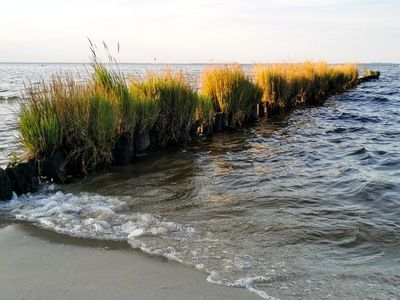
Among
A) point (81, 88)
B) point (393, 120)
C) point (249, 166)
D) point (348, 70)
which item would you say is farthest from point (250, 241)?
point (348, 70)

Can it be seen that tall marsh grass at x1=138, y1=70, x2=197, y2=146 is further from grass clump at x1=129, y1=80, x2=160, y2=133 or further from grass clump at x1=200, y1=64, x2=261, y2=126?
grass clump at x1=200, y1=64, x2=261, y2=126

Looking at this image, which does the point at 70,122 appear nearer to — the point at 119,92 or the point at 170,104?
the point at 119,92

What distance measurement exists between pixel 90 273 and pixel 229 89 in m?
9.98

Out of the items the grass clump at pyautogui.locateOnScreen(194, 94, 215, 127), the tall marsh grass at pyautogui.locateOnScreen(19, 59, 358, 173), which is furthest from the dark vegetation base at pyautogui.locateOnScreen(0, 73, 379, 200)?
the grass clump at pyautogui.locateOnScreen(194, 94, 215, 127)

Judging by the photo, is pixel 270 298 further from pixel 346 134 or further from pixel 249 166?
Answer: pixel 346 134

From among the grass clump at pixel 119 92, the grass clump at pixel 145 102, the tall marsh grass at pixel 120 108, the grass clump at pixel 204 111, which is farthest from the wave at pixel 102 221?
the grass clump at pixel 204 111

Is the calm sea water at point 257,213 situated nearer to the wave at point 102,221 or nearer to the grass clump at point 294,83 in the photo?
the wave at point 102,221

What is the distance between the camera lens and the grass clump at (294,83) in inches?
649

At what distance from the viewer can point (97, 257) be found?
4.14m

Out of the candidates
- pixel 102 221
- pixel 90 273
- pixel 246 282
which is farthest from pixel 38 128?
pixel 246 282

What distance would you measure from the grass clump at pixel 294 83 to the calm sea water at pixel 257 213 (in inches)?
261

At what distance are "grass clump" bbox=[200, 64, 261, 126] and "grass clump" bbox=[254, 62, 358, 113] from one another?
1.53 metres

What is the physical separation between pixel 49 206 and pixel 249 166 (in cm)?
423

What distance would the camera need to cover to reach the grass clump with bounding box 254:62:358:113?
54.1ft
